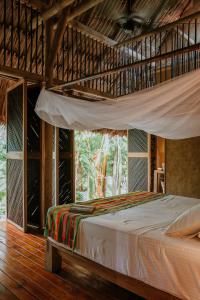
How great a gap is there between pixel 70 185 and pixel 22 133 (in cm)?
129

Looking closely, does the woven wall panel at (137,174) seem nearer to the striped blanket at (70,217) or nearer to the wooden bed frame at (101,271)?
the striped blanket at (70,217)

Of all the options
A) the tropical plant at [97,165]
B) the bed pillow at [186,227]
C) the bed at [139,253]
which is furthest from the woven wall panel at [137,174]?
the bed pillow at [186,227]

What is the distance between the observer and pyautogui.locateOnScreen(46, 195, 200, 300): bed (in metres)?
1.49

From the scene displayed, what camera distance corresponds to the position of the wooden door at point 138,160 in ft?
17.0

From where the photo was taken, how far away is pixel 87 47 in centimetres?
425

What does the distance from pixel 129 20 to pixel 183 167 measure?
2.63 meters

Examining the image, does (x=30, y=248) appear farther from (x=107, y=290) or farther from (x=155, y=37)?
(x=155, y=37)

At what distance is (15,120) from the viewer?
405 centimetres

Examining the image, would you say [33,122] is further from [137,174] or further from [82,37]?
[137,174]

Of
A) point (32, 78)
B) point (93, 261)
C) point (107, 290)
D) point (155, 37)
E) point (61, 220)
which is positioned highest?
point (155, 37)

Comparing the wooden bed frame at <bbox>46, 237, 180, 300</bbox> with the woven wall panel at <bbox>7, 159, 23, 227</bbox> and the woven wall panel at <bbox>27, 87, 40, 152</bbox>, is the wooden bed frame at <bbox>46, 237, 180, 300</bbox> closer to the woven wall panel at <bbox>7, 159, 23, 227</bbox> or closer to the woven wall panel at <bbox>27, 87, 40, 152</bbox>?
the woven wall panel at <bbox>7, 159, 23, 227</bbox>

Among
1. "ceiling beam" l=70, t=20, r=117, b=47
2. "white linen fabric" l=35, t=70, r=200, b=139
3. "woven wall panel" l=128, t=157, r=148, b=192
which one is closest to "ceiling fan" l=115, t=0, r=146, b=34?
"ceiling beam" l=70, t=20, r=117, b=47

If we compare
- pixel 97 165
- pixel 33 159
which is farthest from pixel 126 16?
pixel 97 165

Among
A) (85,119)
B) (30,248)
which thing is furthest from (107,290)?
(85,119)
